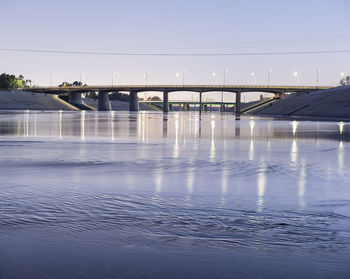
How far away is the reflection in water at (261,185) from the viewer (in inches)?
380

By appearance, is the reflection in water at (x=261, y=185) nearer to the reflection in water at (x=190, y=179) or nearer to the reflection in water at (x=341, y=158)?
the reflection in water at (x=190, y=179)

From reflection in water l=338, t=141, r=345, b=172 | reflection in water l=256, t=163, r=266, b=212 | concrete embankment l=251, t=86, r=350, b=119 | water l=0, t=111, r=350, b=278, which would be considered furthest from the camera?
concrete embankment l=251, t=86, r=350, b=119

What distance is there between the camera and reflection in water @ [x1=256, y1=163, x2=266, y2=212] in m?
9.66

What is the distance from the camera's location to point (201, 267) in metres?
5.95

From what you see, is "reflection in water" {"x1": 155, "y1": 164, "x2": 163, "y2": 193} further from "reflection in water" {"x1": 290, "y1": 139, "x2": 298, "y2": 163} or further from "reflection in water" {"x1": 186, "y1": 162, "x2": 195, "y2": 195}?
"reflection in water" {"x1": 290, "y1": 139, "x2": 298, "y2": 163}

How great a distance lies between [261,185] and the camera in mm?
12375

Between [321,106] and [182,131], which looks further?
[321,106]

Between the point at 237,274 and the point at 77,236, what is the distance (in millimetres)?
2609

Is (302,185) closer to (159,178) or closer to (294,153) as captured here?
(159,178)

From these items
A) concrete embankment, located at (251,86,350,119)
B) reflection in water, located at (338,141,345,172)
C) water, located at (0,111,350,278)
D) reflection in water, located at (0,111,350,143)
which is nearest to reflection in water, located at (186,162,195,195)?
water, located at (0,111,350,278)

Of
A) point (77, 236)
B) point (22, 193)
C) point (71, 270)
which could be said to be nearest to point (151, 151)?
point (22, 193)

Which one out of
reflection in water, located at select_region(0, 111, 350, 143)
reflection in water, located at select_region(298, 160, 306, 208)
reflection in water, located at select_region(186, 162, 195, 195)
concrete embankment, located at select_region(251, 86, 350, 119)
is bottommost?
reflection in water, located at select_region(298, 160, 306, 208)

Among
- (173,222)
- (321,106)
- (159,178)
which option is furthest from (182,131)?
(321,106)

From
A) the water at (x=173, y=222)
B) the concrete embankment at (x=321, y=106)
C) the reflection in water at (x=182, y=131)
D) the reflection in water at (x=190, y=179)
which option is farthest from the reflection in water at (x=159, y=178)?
the concrete embankment at (x=321, y=106)
